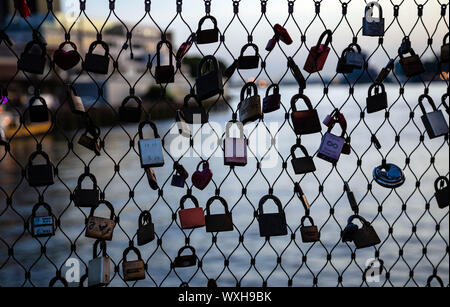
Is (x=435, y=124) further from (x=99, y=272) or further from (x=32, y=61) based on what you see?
(x=32, y=61)

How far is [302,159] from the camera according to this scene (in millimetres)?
2416

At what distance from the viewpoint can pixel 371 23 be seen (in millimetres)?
2457

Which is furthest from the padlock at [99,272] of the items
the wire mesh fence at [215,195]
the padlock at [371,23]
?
the padlock at [371,23]

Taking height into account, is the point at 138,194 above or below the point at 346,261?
above

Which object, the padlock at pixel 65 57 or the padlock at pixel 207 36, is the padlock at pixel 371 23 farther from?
the padlock at pixel 65 57

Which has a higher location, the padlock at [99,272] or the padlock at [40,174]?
the padlock at [40,174]

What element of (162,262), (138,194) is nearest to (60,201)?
(138,194)

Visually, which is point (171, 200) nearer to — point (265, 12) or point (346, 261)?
point (346, 261)

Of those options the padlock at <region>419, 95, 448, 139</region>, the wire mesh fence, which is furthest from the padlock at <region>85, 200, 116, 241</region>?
the padlock at <region>419, 95, 448, 139</region>

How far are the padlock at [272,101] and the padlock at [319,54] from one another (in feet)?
0.47

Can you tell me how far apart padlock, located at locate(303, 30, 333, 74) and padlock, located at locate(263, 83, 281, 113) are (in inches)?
5.6

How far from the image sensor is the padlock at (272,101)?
7.70ft

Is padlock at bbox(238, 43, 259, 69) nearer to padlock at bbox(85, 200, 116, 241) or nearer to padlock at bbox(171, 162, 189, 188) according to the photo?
padlock at bbox(171, 162, 189, 188)
